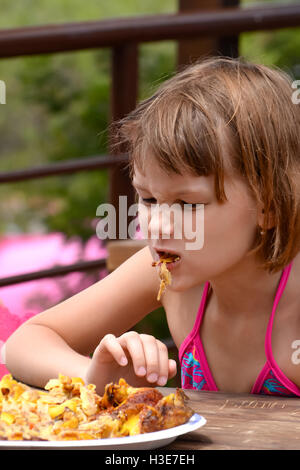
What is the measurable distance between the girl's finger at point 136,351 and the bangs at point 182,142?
275 millimetres

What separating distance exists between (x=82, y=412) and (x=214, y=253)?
39cm

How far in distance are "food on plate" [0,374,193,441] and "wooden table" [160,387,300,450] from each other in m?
0.05

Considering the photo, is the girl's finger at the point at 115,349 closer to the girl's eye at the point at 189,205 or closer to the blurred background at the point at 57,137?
the girl's eye at the point at 189,205

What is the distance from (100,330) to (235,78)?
1.86ft

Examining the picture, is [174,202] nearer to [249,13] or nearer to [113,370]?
[113,370]

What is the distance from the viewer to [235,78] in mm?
1529

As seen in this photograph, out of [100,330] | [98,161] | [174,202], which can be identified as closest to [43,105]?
[98,161]

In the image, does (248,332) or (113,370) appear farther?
Answer: (248,332)

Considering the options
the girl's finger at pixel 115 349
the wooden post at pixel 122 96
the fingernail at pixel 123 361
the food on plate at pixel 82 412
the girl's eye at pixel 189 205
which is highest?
the wooden post at pixel 122 96

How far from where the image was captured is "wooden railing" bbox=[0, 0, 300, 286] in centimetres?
281

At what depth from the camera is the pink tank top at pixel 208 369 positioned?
1.59 m

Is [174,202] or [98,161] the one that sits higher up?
[98,161]

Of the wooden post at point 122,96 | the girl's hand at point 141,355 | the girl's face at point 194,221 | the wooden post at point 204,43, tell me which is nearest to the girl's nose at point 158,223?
the girl's face at point 194,221

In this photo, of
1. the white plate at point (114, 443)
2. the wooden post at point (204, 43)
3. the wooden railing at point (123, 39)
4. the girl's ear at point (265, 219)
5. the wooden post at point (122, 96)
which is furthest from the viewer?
the wooden post at point (204, 43)
